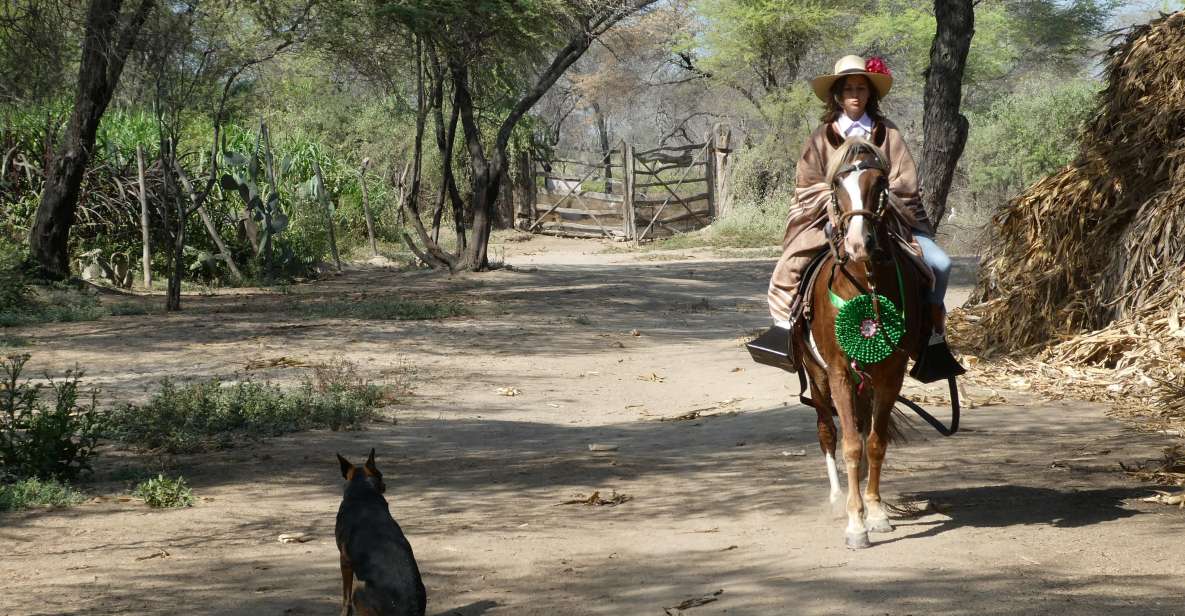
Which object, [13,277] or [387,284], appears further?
[387,284]

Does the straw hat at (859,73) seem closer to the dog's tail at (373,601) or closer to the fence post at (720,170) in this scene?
the dog's tail at (373,601)

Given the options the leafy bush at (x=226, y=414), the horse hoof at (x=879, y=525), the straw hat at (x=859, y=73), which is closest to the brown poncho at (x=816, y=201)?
the straw hat at (x=859, y=73)

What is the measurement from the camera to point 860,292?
19.2 feet

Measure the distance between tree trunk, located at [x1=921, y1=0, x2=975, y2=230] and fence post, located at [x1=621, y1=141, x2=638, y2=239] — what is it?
19691 millimetres

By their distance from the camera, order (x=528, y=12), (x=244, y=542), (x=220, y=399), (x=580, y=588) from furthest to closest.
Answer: (x=528, y=12)
(x=220, y=399)
(x=244, y=542)
(x=580, y=588)

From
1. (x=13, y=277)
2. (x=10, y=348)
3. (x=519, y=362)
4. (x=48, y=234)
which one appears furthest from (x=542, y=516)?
(x=48, y=234)

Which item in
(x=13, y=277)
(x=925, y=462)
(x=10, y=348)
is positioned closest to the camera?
(x=925, y=462)

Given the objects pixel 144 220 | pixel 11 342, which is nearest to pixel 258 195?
pixel 144 220

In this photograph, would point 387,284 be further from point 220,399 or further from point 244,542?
point 244,542

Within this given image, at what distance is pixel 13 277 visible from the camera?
1555 cm

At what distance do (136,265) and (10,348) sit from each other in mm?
7696

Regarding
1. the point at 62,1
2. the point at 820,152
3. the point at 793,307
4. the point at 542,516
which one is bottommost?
the point at 542,516

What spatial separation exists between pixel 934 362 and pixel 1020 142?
104ft

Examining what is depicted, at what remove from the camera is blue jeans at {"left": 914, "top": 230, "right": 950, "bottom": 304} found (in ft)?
20.4
